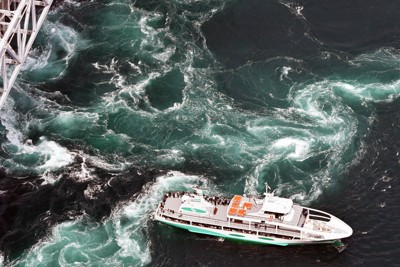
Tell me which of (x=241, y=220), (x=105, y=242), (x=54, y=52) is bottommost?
(x=105, y=242)

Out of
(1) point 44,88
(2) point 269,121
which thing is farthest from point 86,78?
(2) point 269,121

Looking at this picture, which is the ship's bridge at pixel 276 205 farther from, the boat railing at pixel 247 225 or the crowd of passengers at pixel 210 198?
the crowd of passengers at pixel 210 198

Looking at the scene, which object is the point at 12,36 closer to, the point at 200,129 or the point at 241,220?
the point at 200,129

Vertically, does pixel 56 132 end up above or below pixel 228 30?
below

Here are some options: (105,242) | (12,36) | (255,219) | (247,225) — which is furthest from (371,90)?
(12,36)

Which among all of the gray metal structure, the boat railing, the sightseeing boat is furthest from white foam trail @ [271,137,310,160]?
the gray metal structure

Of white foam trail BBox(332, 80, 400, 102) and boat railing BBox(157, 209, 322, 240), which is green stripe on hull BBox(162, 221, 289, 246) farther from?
white foam trail BBox(332, 80, 400, 102)

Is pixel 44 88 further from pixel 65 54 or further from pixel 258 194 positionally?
pixel 258 194
